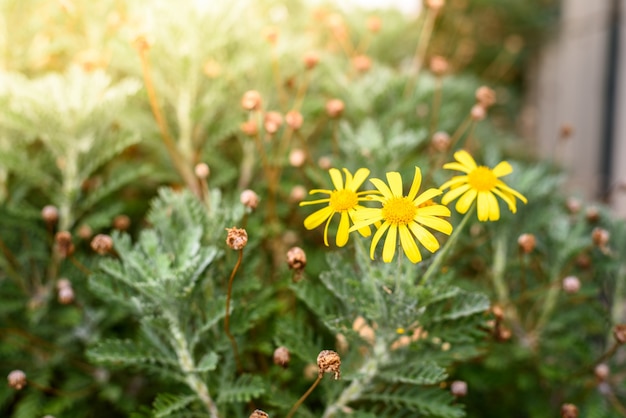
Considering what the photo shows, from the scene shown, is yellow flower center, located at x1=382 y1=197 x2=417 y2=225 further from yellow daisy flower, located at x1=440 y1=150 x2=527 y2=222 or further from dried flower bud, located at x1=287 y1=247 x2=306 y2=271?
dried flower bud, located at x1=287 y1=247 x2=306 y2=271

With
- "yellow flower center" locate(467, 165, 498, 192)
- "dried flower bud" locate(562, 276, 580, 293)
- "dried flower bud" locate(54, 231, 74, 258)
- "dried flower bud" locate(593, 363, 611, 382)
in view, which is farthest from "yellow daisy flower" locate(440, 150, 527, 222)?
"dried flower bud" locate(54, 231, 74, 258)

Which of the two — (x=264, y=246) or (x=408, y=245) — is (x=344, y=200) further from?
(x=264, y=246)

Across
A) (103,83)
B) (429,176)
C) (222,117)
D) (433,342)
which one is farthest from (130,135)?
(433,342)

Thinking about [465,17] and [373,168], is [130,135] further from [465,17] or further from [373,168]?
[465,17]

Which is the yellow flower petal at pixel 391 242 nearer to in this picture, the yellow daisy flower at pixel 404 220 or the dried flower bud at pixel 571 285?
the yellow daisy flower at pixel 404 220

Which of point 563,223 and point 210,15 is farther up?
point 210,15

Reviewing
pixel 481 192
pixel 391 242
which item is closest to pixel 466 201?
pixel 481 192

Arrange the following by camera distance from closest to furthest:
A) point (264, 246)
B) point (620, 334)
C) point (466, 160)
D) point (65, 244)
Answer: point (466, 160) → point (620, 334) → point (65, 244) → point (264, 246)
